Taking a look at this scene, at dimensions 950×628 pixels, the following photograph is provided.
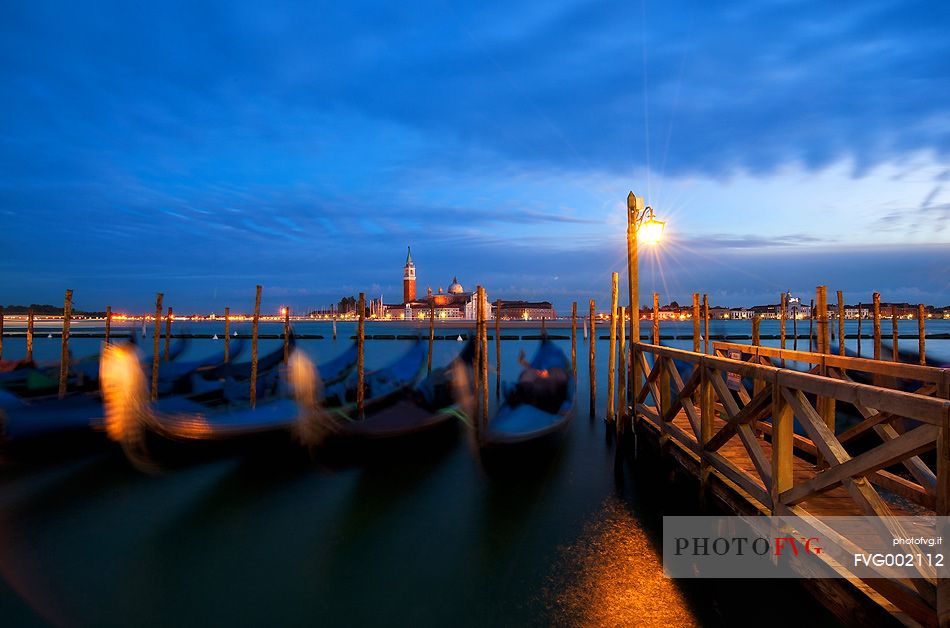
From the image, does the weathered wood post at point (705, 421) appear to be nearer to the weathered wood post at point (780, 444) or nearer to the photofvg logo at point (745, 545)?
the photofvg logo at point (745, 545)

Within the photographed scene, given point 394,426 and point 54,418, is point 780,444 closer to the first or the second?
point 394,426

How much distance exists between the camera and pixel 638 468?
692 cm

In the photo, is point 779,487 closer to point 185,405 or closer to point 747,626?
point 747,626

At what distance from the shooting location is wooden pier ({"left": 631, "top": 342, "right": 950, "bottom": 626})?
2.07m

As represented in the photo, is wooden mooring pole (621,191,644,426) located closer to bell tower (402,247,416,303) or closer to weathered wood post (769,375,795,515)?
weathered wood post (769,375,795,515)

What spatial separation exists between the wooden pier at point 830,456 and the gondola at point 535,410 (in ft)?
5.75

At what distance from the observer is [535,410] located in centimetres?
743

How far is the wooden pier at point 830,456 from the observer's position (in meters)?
2.07

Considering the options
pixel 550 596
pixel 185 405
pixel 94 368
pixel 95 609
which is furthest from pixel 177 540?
pixel 94 368

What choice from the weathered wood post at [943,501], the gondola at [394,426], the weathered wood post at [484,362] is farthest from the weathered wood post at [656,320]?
the weathered wood post at [943,501]

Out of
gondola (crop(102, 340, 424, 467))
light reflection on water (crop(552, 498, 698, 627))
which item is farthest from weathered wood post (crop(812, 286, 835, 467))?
gondola (crop(102, 340, 424, 467))

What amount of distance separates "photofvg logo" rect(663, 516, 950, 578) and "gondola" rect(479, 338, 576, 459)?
2.20 metres

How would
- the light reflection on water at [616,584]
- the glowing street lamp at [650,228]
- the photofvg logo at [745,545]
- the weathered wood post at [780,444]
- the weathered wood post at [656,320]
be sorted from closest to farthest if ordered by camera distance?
the photofvg logo at [745,545] < the weathered wood post at [780,444] < the light reflection on water at [616,584] < the glowing street lamp at [650,228] < the weathered wood post at [656,320]

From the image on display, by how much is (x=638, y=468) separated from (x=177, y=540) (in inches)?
211
